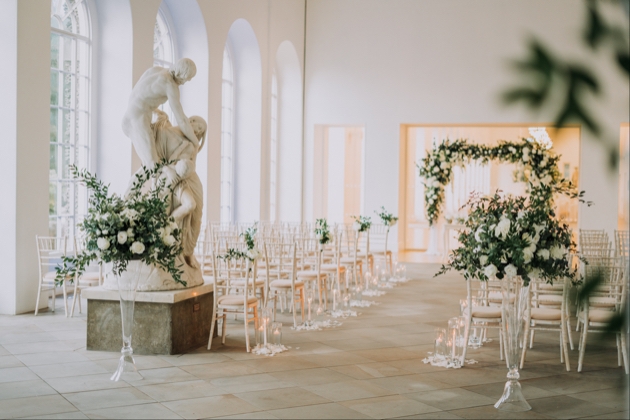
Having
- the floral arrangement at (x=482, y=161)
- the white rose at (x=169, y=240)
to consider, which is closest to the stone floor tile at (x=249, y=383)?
the white rose at (x=169, y=240)

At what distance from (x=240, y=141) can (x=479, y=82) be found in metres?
5.78

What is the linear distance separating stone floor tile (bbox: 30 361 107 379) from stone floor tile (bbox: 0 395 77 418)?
2.08ft

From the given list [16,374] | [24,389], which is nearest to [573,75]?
[24,389]

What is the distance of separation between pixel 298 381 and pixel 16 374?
2.30 metres

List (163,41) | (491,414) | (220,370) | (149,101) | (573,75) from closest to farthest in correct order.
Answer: (573,75), (491,414), (220,370), (149,101), (163,41)

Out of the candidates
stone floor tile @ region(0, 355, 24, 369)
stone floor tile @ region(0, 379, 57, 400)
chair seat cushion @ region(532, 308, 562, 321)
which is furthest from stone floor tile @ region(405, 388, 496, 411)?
stone floor tile @ region(0, 355, 24, 369)

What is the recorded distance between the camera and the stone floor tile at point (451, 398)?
17.1 ft

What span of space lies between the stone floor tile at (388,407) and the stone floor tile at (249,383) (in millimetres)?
706

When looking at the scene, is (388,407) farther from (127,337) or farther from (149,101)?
(149,101)

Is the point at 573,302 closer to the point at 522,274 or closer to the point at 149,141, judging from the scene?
the point at 522,274

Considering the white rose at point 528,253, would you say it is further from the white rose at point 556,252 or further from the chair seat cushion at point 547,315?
the chair seat cushion at point 547,315

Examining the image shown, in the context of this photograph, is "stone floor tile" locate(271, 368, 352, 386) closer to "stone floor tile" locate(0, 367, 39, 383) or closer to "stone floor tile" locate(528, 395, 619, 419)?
"stone floor tile" locate(528, 395, 619, 419)

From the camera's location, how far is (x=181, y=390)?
550cm

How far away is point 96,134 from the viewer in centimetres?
1123
